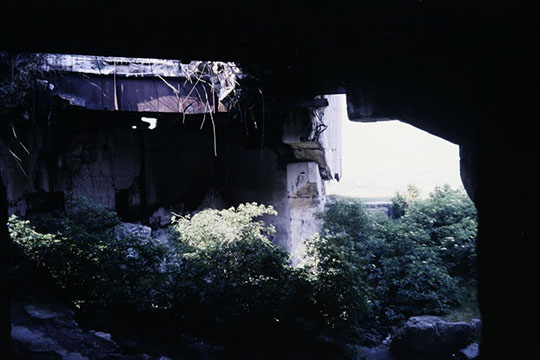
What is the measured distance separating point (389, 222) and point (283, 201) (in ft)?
9.64

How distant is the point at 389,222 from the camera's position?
9.77 metres

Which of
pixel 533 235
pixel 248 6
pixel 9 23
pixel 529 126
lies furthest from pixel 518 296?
pixel 9 23

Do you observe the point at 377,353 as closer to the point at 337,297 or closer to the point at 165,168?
the point at 337,297

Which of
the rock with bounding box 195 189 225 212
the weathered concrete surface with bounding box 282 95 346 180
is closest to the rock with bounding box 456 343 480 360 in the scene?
the weathered concrete surface with bounding box 282 95 346 180

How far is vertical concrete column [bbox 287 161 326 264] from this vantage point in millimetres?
8055

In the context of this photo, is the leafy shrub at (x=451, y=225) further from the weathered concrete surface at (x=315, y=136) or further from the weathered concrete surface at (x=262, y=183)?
the weathered concrete surface at (x=262, y=183)

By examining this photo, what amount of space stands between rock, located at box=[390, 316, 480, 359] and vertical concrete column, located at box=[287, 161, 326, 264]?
8.56 ft

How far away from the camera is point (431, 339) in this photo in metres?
5.97

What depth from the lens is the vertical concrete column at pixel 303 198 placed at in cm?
805

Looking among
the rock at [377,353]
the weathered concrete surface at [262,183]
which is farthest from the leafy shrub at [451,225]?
the weathered concrete surface at [262,183]

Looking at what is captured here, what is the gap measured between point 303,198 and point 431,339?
337cm

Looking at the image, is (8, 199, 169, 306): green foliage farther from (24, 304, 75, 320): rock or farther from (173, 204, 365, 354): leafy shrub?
(173, 204, 365, 354): leafy shrub

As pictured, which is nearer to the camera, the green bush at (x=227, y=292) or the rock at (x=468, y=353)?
the green bush at (x=227, y=292)

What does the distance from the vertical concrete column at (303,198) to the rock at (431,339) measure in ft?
8.56
